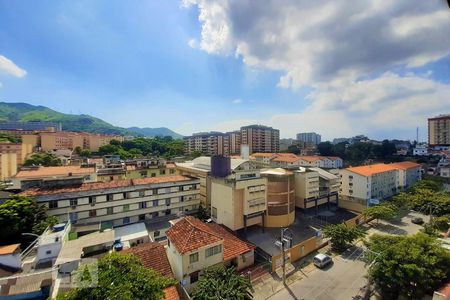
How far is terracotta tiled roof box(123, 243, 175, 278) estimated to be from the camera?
63.1 feet

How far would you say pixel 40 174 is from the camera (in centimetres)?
3519

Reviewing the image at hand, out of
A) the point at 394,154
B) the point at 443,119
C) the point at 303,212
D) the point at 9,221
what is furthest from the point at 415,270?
the point at 443,119

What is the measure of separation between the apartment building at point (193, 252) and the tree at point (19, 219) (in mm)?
15145

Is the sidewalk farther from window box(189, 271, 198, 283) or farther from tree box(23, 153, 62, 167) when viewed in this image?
tree box(23, 153, 62, 167)

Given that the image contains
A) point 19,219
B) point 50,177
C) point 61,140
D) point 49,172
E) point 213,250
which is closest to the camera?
point 213,250

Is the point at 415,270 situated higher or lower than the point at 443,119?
lower

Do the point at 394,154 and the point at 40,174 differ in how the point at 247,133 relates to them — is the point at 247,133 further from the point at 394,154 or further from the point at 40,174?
the point at 40,174

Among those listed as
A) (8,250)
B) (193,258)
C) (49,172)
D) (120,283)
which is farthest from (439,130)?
(8,250)

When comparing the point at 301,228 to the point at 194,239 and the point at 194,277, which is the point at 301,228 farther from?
the point at 194,239

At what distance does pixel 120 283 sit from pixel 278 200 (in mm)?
24753

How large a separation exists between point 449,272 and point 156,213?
1280 inches

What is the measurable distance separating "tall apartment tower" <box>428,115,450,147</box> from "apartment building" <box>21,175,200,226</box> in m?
126

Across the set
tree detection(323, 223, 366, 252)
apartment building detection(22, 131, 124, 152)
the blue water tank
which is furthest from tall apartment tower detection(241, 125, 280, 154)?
the blue water tank

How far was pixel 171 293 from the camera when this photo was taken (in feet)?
54.0
